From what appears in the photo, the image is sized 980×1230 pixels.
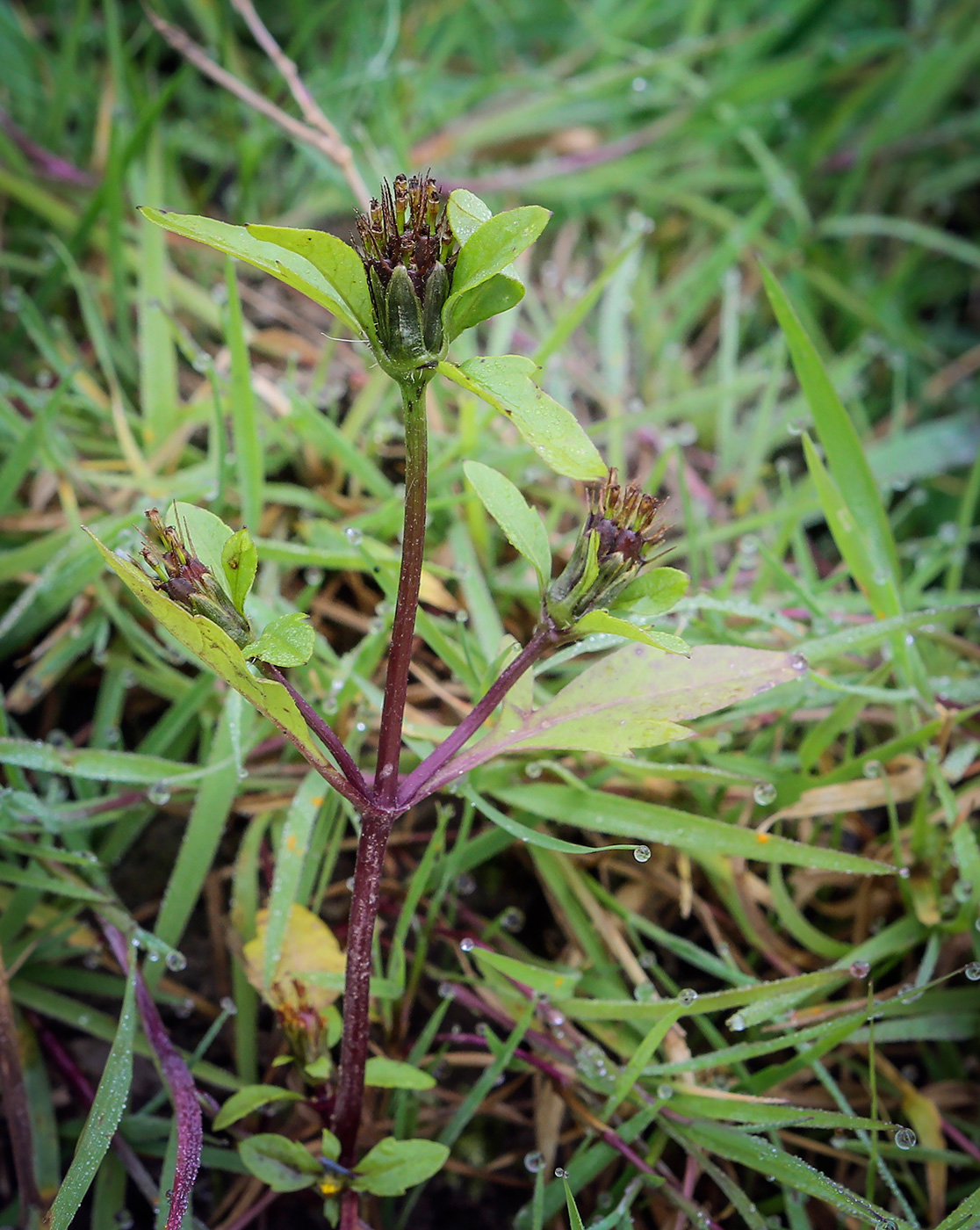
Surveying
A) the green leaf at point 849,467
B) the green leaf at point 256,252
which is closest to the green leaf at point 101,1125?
the green leaf at point 256,252

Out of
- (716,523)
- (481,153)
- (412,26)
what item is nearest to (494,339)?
(716,523)

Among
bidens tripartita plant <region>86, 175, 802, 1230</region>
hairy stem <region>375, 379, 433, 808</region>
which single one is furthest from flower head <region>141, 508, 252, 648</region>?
hairy stem <region>375, 379, 433, 808</region>

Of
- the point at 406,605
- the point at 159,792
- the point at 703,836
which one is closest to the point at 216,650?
the point at 406,605

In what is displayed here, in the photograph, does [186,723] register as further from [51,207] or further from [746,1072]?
[51,207]

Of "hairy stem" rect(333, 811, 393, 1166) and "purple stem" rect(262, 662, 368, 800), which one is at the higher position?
"purple stem" rect(262, 662, 368, 800)

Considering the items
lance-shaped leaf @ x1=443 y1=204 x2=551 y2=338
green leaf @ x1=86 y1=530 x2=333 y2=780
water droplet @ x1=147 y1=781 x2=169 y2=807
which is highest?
lance-shaped leaf @ x1=443 y1=204 x2=551 y2=338

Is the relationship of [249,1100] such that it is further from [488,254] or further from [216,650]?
[488,254]

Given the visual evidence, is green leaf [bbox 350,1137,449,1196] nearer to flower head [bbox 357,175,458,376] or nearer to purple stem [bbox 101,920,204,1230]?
purple stem [bbox 101,920,204,1230]
